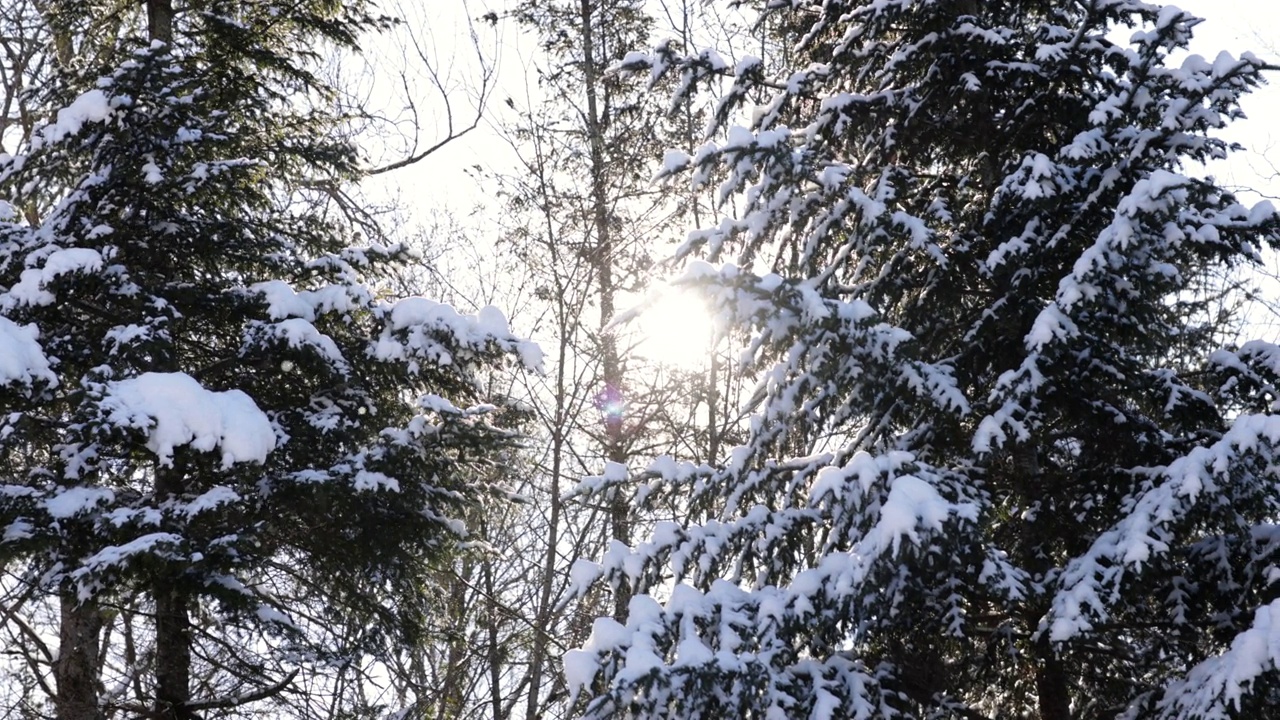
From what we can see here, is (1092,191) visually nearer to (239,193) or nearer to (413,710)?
(239,193)

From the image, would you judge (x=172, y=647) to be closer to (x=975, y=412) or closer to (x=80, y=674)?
(x=80, y=674)

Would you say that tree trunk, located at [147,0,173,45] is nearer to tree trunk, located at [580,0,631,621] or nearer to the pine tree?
the pine tree

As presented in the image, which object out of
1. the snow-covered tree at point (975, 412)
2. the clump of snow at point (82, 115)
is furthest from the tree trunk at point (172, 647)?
the snow-covered tree at point (975, 412)

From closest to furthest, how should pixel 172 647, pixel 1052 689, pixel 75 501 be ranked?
pixel 1052 689, pixel 75 501, pixel 172 647

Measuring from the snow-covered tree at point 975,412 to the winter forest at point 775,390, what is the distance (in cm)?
3

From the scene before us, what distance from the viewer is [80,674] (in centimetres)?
751

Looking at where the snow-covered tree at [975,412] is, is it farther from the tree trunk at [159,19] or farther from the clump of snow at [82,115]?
the tree trunk at [159,19]

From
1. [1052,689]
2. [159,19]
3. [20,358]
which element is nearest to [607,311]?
[159,19]

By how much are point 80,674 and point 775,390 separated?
5.89 meters

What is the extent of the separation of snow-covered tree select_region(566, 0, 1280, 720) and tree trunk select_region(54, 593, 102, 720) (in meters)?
4.74

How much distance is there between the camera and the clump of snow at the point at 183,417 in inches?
223

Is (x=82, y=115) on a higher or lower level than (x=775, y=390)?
higher

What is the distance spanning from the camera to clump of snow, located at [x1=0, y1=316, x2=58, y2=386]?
576cm

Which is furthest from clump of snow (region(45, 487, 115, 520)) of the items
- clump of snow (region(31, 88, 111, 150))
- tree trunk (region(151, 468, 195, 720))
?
clump of snow (region(31, 88, 111, 150))
